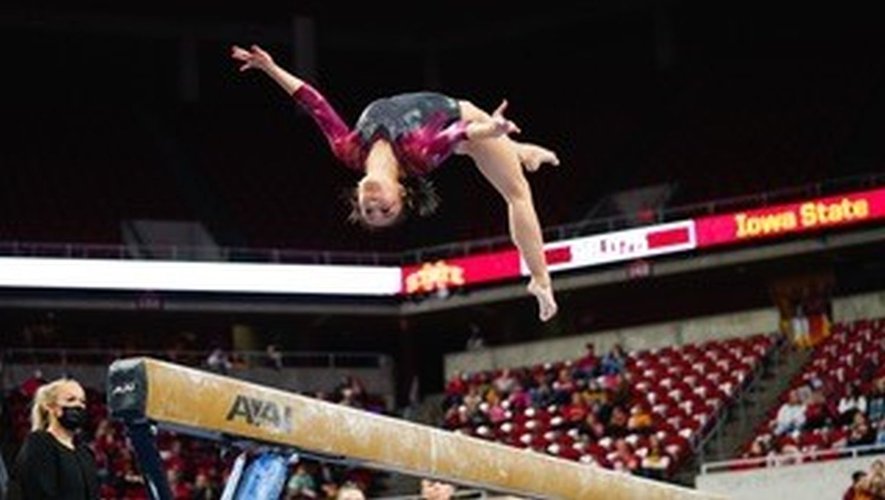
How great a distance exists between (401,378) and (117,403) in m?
21.7

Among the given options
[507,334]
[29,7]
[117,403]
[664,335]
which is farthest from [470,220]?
[117,403]

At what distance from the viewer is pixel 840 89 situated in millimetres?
24578

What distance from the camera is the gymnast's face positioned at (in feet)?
20.1

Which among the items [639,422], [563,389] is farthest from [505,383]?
[639,422]

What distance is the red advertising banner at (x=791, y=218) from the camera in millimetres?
21359

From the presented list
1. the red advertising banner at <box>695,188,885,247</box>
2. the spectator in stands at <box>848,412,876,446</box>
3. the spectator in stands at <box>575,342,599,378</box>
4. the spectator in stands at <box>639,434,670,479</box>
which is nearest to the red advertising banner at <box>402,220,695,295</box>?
the red advertising banner at <box>695,188,885,247</box>

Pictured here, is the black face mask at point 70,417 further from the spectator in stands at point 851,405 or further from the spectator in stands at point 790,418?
the spectator in stands at point 790,418

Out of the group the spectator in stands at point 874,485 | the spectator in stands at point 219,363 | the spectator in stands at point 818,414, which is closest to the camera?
the spectator in stands at point 874,485

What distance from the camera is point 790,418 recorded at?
18.5 m

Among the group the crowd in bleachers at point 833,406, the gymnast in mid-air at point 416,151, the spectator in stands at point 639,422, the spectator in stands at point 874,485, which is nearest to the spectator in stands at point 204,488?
the spectator in stands at point 639,422

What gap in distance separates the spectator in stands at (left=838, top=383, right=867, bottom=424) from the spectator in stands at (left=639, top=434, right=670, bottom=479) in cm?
207

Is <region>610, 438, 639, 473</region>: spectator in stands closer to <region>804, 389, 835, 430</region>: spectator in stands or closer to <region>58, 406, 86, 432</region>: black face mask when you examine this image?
<region>804, 389, 835, 430</region>: spectator in stands

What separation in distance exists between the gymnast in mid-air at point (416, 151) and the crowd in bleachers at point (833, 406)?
10.5 m

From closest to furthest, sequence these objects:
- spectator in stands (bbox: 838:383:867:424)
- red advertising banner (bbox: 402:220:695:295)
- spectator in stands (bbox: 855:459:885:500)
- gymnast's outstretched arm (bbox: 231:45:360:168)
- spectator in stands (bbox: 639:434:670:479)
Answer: gymnast's outstretched arm (bbox: 231:45:360:168), spectator in stands (bbox: 855:459:885:500), spectator in stands (bbox: 838:383:867:424), spectator in stands (bbox: 639:434:670:479), red advertising banner (bbox: 402:220:695:295)
